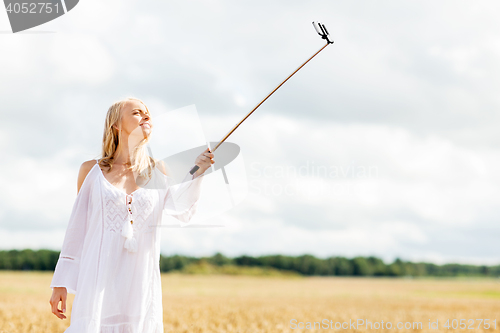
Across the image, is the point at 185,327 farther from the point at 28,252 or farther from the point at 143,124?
the point at 28,252

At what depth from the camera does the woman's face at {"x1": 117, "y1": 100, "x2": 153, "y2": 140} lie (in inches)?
152

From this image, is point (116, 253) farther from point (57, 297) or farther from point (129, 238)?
point (57, 297)

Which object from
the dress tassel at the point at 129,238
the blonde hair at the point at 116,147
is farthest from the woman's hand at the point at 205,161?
the dress tassel at the point at 129,238

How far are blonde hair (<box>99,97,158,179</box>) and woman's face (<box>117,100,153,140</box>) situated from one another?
4 cm

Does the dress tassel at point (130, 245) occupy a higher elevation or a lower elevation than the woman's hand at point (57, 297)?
higher

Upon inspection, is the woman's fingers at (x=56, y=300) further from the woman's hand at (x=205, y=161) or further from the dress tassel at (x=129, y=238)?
the woman's hand at (x=205, y=161)

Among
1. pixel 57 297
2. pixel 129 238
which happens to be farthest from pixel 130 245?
pixel 57 297

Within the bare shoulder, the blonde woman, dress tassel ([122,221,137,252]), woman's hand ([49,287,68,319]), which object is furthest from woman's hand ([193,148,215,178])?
woman's hand ([49,287,68,319])

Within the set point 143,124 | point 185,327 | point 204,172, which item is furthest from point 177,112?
point 185,327

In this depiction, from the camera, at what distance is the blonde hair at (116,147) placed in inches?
154

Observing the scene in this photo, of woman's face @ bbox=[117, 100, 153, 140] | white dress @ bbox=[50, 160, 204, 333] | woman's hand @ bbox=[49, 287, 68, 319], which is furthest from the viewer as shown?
woman's face @ bbox=[117, 100, 153, 140]

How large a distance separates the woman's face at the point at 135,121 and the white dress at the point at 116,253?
0.36 m

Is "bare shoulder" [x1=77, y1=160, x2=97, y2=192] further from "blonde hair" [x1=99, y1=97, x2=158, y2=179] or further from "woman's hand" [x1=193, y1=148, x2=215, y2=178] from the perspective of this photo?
"woman's hand" [x1=193, y1=148, x2=215, y2=178]

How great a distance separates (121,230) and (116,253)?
6.4 inches
